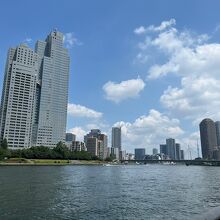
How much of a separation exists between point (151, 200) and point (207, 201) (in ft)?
31.6

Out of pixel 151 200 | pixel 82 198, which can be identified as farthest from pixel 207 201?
pixel 82 198

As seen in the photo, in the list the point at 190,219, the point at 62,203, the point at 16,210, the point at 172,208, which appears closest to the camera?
the point at 190,219

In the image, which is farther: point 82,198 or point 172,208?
point 82,198

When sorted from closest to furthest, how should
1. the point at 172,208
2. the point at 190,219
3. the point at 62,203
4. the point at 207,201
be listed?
the point at 190,219, the point at 172,208, the point at 62,203, the point at 207,201

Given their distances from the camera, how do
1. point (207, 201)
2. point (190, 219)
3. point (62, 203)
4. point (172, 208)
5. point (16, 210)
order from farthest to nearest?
point (207, 201) < point (62, 203) < point (172, 208) < point (16, 210) < point (190, 219)

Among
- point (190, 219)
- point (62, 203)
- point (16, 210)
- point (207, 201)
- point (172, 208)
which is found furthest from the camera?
point (207, 201)

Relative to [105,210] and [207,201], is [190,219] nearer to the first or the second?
[105,210]

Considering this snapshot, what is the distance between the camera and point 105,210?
134 feet

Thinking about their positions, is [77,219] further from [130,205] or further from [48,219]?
[130,205]

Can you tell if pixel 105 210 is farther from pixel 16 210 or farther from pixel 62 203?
pixel 16 210

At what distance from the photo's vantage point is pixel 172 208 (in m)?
43.2

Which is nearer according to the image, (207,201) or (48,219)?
(48,219)

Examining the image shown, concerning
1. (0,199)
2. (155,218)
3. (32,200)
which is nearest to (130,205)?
(155,218)

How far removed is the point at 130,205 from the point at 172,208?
21.6 feet
